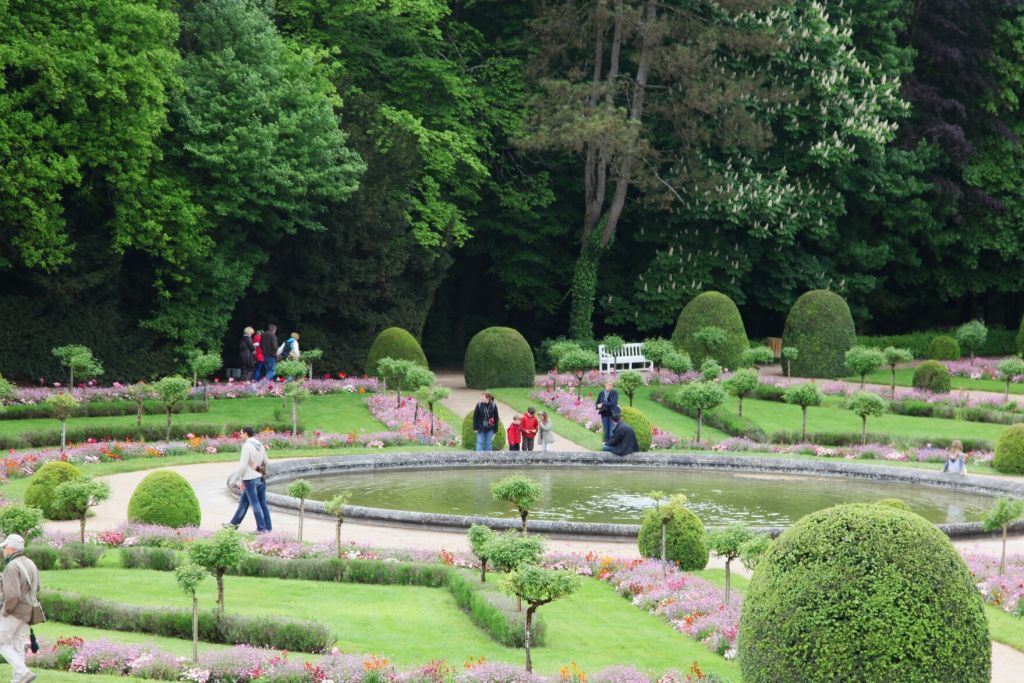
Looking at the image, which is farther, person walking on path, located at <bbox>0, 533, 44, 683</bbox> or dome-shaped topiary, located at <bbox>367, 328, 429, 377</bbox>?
dome-shaped topiary, located at <bbox>367, 328, 429, 377</bbox>

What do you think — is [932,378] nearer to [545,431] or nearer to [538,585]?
[545,431]

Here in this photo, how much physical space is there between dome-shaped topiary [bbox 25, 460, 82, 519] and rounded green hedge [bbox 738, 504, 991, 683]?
12688 millimetres

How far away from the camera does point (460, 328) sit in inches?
2014

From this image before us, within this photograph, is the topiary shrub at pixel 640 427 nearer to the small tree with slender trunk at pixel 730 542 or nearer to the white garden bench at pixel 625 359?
the white garden bench at pixel 625 359

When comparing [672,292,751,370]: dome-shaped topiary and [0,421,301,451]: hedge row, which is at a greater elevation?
[672,292,751,370]: dome-shaped topiary

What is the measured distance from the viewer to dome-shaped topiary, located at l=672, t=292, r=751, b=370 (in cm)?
4100

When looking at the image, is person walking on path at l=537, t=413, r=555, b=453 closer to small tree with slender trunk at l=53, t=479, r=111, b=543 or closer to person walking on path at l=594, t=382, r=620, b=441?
person walking on path at l=594, t=382, r=620, b=441

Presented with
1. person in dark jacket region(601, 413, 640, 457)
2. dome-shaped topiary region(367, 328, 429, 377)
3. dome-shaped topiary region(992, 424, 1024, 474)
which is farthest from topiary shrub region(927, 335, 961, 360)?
person in dark jacket region(601, 413, 640, 457)

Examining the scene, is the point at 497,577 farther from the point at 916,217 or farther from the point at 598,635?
the point at 916,217

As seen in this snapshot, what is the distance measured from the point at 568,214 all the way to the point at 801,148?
27.9 feet

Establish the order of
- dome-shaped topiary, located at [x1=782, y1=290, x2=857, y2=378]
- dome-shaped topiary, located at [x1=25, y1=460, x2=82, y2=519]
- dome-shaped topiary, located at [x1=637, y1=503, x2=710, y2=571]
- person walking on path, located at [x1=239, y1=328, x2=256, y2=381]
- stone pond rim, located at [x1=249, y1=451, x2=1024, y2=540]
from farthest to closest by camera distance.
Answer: dome-shaped topiary, located at [x1=782, y1=290, x2=857, y2=378] → person walking on path, located at [x1=239, y1=328, x2=256, y2=381] → stone pond rim, located at [x1=249, y1=451, x2=1024, y2=540] → dome-shaped topiary, located at [x1=25, y1=460, x2=82, y2=519] → dome-shaped topiary, located at [x1=637, y1=503, x2=710, y2=571]

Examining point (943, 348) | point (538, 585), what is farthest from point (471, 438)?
point (943, 348)

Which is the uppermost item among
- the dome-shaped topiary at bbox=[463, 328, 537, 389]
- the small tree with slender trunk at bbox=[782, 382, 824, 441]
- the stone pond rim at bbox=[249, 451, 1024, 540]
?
the dome-shaped topiary at bbox=[463, 328, 537, 389]

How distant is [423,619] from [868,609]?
586 centimetres
